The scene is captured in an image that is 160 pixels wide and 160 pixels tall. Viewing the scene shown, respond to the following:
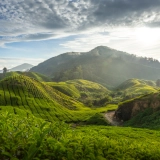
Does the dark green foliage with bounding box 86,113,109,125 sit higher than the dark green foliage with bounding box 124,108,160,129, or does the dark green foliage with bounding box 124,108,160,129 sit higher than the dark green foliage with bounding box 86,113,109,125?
the dark green foliage with bounding box 124,108,160,129

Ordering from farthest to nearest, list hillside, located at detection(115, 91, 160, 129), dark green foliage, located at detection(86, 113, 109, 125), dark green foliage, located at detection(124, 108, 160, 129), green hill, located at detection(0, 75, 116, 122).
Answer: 1. green hill, located at detection(0, 75, 116, 122)
2. dark green foliage, located at detection(86, 113, 109, 125)
3. hillside, located at detection(115, 91, 160, 129)
4. dark green foliage, located at detection(124, 108, 160, 129)

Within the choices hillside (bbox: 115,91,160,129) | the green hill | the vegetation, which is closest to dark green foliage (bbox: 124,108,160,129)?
hillside (bbox: 115,91,160,129)

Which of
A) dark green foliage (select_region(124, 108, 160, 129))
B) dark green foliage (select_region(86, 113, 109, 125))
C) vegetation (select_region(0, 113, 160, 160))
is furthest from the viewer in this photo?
dark green foliage (select_region(86, 113, 109, 125))

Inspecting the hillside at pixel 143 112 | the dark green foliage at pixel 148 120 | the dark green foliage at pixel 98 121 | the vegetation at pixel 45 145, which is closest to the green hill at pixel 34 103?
the dark green foliage at pixel 98 121

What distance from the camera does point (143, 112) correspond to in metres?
A: 66.6

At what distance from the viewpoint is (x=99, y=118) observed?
75.8 meters

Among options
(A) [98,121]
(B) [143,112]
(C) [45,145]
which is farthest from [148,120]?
(C) [45,145]

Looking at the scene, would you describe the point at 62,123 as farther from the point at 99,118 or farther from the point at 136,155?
the point at 99,118

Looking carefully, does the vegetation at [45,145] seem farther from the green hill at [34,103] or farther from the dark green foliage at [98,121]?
the green hill at [34,103]

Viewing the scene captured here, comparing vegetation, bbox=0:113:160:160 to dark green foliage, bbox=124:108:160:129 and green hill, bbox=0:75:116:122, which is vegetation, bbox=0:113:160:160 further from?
green hill, bbox=0:75:116:122

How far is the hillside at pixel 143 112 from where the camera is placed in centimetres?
5644

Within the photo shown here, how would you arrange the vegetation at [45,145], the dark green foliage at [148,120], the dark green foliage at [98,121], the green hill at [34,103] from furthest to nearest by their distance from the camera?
the green hill at [34,103]
the dark green foliage at [98,121]
the dark green foliage at [148,120]
the vegetation at [45,145]

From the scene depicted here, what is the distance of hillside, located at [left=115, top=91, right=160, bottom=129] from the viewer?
185 feet

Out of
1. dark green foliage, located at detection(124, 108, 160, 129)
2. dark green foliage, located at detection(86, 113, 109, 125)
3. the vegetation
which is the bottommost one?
dark green foliage, located at detection(86, 113, 109, 125)
